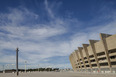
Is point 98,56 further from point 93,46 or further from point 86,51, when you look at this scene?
point 86,51

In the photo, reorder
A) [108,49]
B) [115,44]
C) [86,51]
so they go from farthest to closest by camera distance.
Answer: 1. [86,51]
2. [108,49]
3. [115,44]

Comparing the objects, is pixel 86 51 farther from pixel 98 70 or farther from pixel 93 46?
pixel 98 70

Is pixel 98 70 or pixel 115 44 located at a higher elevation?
pixel 115 44

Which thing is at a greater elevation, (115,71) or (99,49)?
(99,49)

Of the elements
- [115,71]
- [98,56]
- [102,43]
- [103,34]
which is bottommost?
[115,71]

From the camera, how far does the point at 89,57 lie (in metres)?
65.4

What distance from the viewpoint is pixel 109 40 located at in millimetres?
45656

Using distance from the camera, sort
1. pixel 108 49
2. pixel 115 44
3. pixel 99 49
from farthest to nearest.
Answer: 1. pixel 99 49
2. pixel 108 49
3. pixel 115 44

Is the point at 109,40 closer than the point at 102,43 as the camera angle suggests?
Yes

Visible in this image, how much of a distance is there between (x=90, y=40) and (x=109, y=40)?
36.8 ft

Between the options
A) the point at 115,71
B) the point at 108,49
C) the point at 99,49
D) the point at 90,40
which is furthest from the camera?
the point at 90,40

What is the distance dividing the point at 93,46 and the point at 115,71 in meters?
20.2

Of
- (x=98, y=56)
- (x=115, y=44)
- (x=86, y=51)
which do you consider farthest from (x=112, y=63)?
Answer: (x=86, y=51)

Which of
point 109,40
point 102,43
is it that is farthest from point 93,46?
point 109,40
